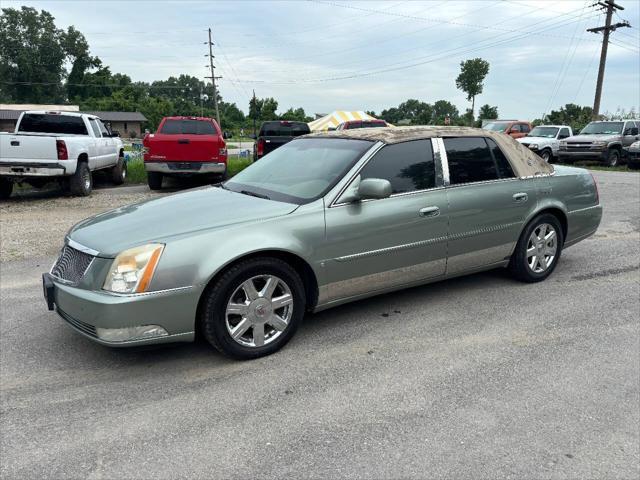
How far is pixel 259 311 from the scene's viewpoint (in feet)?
12.0

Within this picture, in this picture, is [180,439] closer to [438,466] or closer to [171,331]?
[171,331]

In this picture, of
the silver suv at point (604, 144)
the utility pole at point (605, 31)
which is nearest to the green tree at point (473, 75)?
the utility pole at point (605, 31)

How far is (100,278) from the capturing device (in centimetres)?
334

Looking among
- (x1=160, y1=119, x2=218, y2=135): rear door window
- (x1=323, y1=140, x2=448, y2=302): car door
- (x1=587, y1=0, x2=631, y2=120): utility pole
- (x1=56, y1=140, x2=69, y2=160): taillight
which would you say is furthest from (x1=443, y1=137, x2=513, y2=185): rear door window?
(x1=587, y1=0, x2=631, y2=120): utility pole

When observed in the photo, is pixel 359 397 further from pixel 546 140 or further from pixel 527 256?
pixel 546 140

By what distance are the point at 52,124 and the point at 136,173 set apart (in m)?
3.55

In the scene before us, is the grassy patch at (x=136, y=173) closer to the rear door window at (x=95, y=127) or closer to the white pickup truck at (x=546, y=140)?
the rear door window at (x=95, y=127)

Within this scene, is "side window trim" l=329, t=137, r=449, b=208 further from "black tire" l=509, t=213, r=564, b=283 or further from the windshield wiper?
"black tire" l=509, t=213, r=564, b=283

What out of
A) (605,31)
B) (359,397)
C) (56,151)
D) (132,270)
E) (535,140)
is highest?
(605,31)

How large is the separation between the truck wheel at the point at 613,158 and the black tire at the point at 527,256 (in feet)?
61.6

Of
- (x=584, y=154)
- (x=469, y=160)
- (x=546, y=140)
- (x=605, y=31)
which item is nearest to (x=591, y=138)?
(x=584, y=154)

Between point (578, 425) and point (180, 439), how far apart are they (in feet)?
7.15

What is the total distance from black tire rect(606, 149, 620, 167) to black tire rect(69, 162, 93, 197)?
19546mm

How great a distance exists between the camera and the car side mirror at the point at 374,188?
12.9ft
